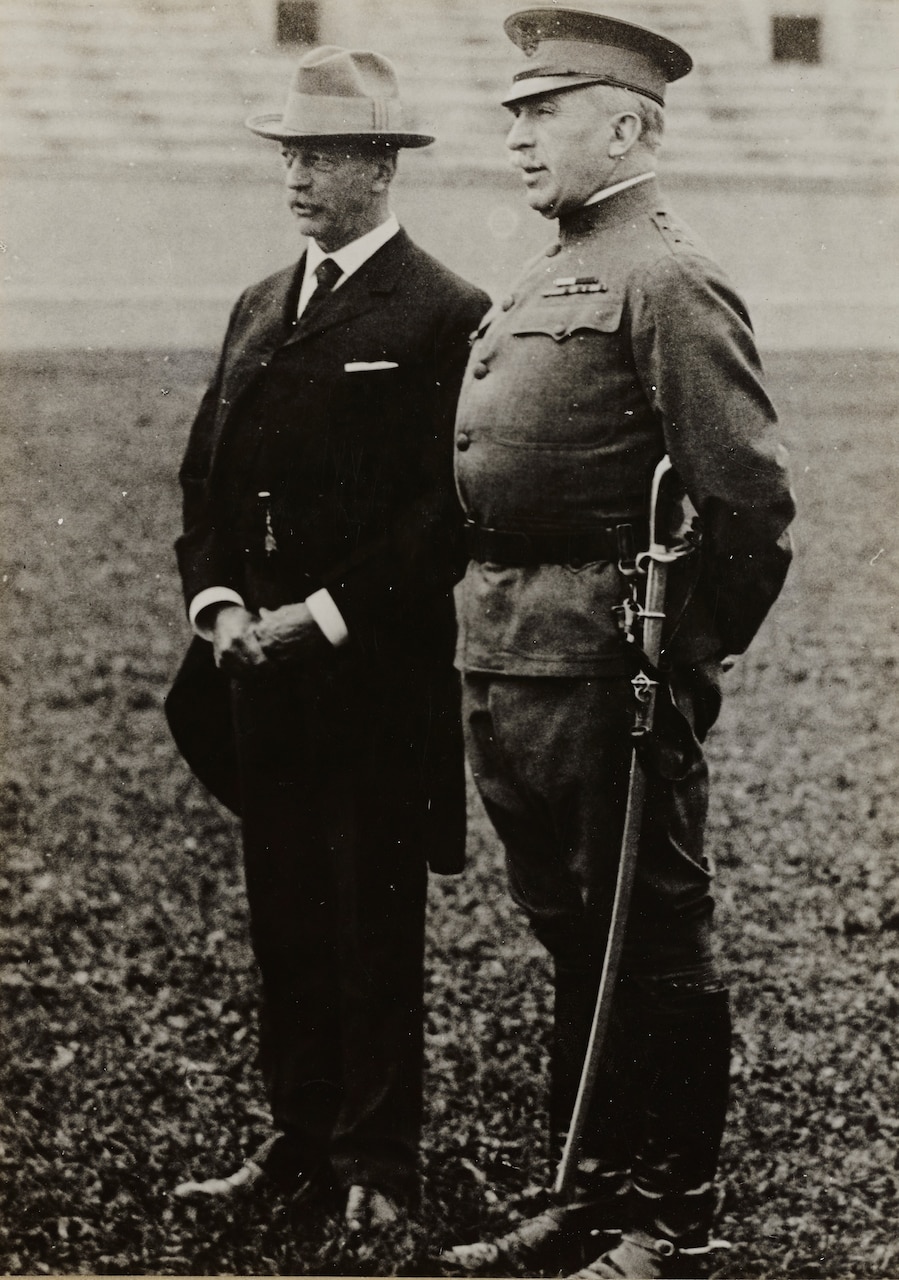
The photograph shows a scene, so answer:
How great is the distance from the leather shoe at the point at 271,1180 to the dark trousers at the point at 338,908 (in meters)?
0.04

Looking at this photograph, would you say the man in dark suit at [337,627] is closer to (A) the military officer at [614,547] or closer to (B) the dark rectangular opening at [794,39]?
(A) the military officer at [614,547]

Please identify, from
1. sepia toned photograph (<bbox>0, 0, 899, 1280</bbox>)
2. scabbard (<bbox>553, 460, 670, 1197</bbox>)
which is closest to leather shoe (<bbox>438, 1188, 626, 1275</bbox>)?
sepia toned photograph (<bbox>0, 0, 899, 1280</bbox>)

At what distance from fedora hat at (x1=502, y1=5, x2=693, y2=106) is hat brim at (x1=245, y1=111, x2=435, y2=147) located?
251 mm

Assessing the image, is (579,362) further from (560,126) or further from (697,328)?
(560,126)

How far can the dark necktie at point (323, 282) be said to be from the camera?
365cm

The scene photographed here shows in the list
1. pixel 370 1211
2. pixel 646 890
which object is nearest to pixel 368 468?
pixel 646 890

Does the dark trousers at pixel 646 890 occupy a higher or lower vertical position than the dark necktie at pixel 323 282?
lower

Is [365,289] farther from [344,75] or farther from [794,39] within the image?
[794,39]

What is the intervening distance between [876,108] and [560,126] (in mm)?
1551

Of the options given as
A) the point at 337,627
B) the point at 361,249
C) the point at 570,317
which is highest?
the point at 361,249

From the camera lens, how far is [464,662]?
362 cm

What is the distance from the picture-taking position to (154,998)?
482cm

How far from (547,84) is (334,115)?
485 millimetres

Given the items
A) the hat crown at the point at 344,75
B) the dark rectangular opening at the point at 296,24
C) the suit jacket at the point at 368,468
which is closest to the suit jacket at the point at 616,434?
the suit jacket at the point at 368,468
